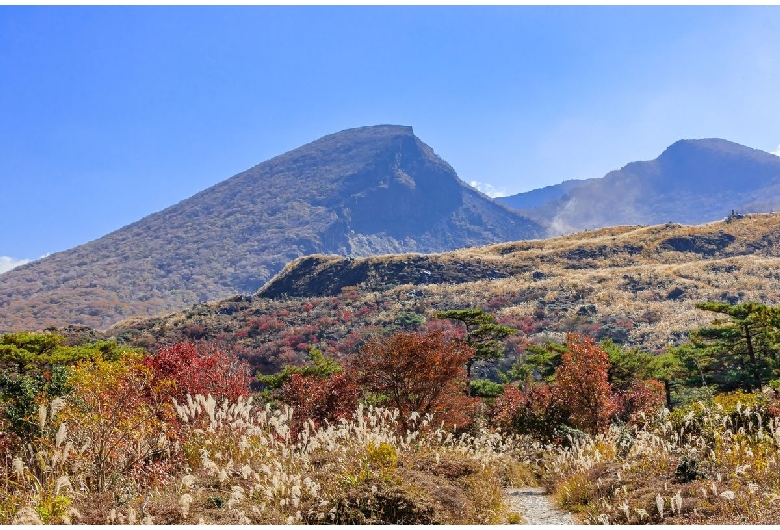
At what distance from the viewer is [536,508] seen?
359 inches

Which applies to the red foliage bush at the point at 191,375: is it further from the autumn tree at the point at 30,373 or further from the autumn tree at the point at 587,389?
the autumn tree at the point at 587,389

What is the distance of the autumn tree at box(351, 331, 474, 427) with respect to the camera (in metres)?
13.6

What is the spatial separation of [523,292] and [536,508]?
166 feet

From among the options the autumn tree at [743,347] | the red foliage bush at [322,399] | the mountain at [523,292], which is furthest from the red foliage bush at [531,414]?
the mountain at [523,292]

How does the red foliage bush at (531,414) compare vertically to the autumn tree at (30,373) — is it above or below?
below

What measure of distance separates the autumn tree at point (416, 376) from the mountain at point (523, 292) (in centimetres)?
1600

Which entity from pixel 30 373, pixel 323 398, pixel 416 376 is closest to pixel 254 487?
pixel 323 398

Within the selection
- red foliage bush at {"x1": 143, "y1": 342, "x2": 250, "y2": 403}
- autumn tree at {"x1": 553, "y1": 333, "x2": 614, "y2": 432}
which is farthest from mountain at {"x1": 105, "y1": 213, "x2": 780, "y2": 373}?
red foliage bush at {"x1": 143, "y1": 342, "x2": 250, "y2": 403}

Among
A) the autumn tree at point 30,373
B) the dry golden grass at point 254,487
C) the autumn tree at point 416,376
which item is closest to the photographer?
the dry golden grass at point 254,487

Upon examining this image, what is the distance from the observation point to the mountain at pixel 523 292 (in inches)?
1784

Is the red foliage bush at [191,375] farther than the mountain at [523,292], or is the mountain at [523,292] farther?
Result: the mountain at [523,292]

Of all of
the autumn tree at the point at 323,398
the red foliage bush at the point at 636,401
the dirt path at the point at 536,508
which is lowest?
the red foliage bush at the point at 636,401

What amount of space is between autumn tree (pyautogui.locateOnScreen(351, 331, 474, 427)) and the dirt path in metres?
2.89

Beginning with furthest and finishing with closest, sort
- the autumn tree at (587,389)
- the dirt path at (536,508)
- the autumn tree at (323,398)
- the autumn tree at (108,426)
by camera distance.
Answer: the autumn tree at (587,389)
the autumn tree at (323,398)
the dirt path at (536,508)
the autumn tree at (108,426)
